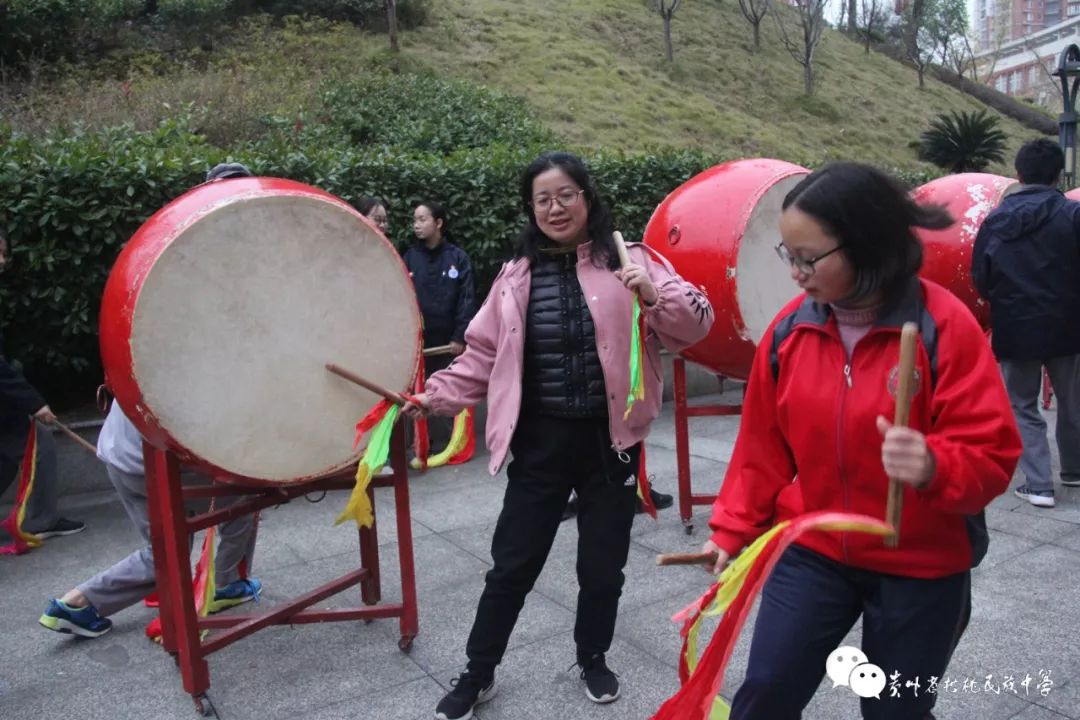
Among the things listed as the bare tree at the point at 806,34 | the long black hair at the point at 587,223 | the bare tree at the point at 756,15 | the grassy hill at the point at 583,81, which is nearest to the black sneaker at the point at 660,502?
the long black hair at the point at 587,223

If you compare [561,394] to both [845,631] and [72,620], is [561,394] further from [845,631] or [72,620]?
[72,620]

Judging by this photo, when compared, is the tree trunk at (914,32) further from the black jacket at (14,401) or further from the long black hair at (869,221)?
the long black hair at (869,221)

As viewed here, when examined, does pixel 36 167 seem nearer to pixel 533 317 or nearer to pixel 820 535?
pixel 533 317

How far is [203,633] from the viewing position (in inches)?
133

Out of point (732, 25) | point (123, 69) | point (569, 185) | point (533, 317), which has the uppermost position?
point (732, 25)

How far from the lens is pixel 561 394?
8.69 ft

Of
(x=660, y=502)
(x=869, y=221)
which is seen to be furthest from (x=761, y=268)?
(x=869, y=221)

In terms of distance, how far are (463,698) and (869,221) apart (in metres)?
1.78

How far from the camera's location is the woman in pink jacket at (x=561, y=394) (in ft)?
8.67

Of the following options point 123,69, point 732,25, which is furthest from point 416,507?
point 732,25

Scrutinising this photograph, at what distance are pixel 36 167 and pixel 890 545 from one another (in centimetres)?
A: 482

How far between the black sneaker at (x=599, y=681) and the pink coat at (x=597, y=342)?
26.4 inches

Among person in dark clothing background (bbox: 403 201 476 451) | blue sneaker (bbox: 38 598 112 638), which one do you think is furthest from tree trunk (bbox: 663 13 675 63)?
blue sneaker (bbox: 38 598 112 638)

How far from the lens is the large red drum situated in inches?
101
